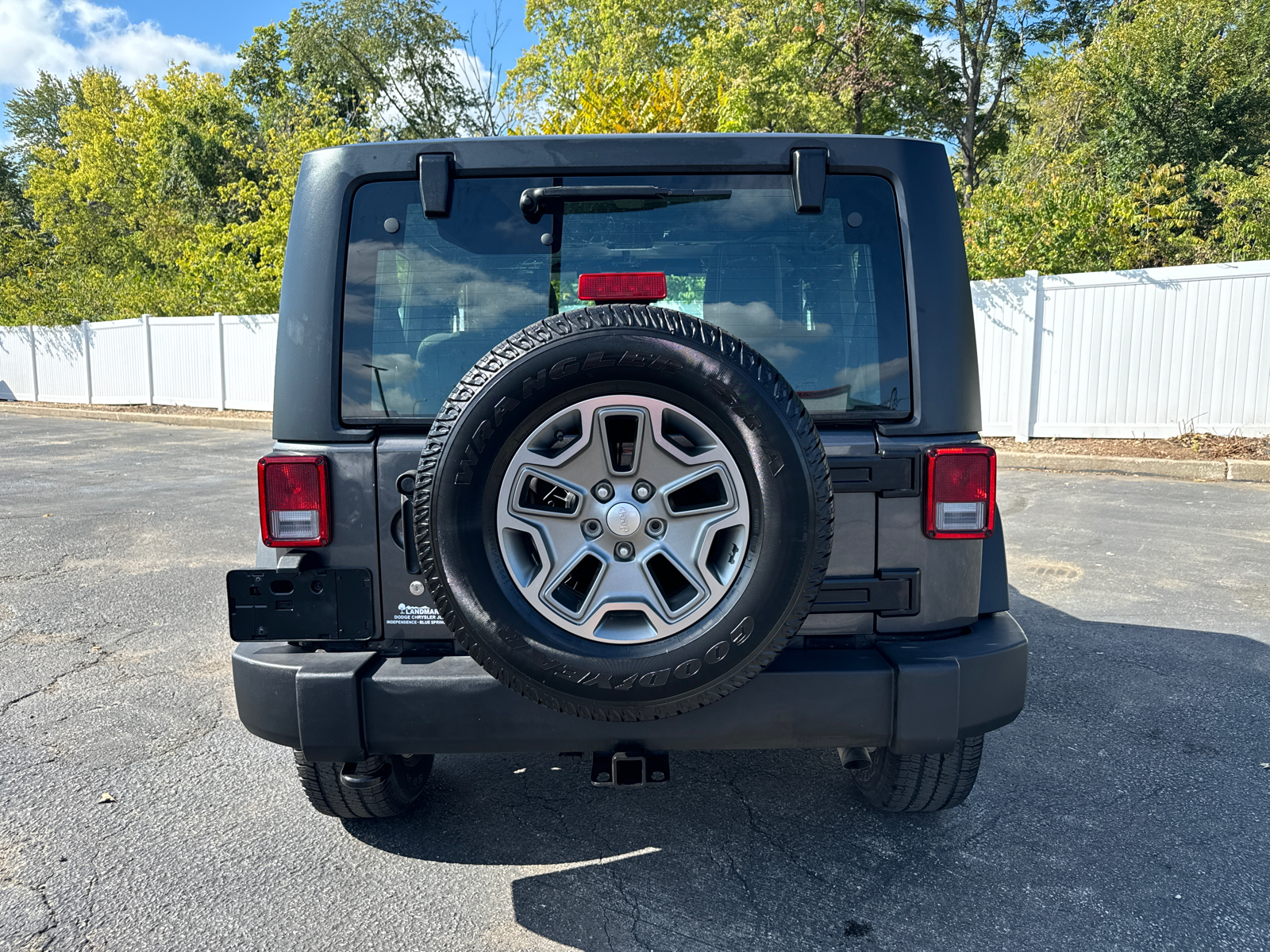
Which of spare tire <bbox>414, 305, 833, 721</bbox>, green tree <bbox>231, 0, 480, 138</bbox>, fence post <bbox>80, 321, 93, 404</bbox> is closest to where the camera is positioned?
spare tire <bbox>414, 305, 833, 721</bbox>

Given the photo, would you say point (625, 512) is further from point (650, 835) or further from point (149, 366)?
point (149, 366)

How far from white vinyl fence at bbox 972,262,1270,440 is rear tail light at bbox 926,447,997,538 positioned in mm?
10252

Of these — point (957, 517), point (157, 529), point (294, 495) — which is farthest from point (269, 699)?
point (157, 529)

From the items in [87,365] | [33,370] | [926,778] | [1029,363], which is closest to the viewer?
[926,778]

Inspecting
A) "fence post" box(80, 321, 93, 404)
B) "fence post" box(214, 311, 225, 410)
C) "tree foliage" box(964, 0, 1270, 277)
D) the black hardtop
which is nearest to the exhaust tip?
the black hardtop

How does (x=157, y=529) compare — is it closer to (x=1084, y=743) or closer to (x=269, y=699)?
(x=269, y=699)

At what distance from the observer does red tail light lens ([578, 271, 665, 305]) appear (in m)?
2.07

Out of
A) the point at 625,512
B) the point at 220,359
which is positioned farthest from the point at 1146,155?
the point at 625,512

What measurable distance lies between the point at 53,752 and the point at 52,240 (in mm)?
41573

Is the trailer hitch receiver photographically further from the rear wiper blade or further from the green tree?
the green tree

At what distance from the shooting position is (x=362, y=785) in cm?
255

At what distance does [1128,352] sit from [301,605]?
11.4m

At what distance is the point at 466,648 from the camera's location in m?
2.04

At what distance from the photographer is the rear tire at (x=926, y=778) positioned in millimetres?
Answer: 2633
